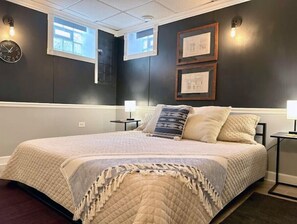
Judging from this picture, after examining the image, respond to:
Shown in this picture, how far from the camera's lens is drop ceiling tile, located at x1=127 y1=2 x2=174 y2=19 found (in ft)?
11.6

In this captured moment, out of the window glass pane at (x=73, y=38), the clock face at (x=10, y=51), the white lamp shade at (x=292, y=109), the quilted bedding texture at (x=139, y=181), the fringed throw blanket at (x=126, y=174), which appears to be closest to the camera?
the quilted bedding texture at (x=139, y=181)

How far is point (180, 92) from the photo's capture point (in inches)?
151

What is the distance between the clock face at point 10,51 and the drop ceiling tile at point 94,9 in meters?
1.10

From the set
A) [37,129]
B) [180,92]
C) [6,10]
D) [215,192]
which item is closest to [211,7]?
[180,92]

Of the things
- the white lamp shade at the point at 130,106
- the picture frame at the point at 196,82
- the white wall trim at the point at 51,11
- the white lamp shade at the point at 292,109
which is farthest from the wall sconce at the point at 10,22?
the white lamp shade at the point at 292,109

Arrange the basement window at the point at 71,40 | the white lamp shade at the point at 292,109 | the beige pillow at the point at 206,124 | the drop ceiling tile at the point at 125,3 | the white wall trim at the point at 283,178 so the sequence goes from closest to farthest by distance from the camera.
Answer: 1. the white lamp shade at the point at 292,109
2. the beige pillow at the point at 206,124
3. the white wall trim at the point at 283,178
4. the drop ceiling tile at the point at 125,3
5. the basement window at the point at 71,40

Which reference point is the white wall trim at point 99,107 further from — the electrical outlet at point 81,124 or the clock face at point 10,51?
the clock face at point 10,51

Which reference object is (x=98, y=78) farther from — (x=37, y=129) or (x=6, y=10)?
(x=6, y=10)

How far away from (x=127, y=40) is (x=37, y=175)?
3429 millimetres

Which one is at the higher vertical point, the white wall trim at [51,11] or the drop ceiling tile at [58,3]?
the drop ceiling tile at [58,3]

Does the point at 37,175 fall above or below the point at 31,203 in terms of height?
above

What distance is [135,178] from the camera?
131 cm

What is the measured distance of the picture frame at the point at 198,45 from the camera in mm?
3428

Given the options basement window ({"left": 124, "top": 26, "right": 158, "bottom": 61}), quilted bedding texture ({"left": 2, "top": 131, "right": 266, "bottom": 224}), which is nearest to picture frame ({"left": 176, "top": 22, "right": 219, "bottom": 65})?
basement window ({"left": 124, "top": 26, "right": 158, "bottom": 61})
